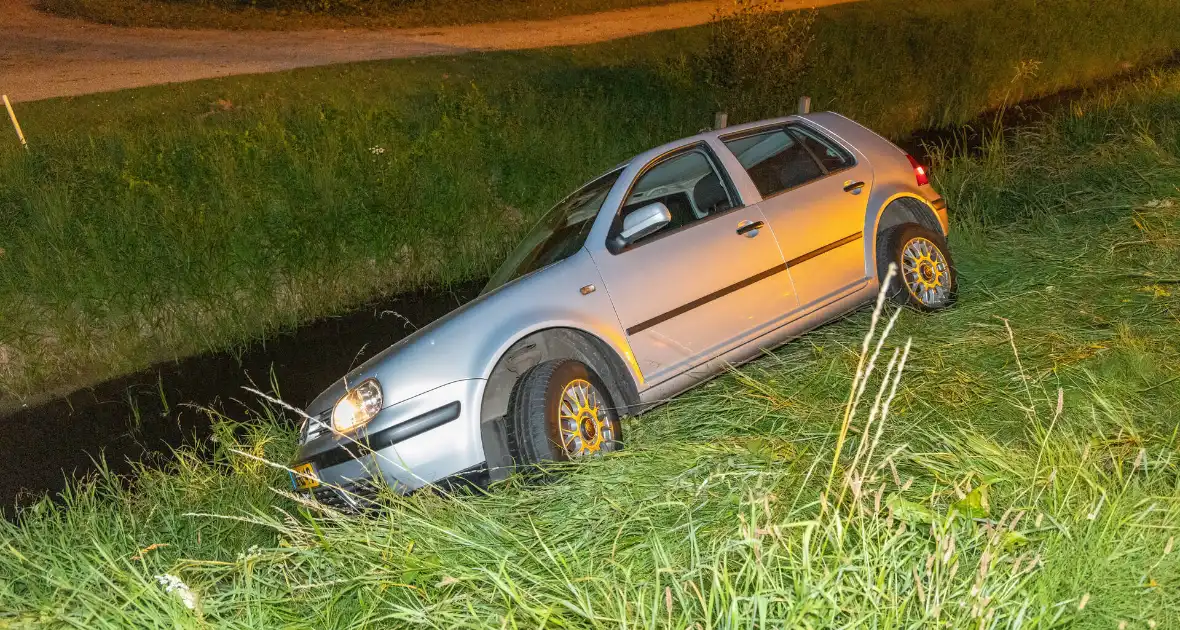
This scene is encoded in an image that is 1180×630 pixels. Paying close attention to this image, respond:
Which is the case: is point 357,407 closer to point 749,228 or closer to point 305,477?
point 305,477

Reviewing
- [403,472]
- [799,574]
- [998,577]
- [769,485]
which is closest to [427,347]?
[403,472]

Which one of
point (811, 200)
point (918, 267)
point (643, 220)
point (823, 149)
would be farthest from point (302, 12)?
point (643, 220)

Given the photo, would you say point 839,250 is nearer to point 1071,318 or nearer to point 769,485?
point 1071,318

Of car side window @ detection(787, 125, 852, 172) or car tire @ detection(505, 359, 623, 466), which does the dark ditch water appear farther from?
car side window @ detection(787, 125, 852, 172)

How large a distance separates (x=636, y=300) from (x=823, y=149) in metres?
2.09

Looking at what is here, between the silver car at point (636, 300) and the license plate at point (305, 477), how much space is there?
0.06ft

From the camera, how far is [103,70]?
16.8m

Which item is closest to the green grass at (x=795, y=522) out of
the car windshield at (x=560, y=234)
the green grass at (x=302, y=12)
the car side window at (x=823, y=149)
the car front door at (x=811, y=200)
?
the car front door at (x=811, y=200)

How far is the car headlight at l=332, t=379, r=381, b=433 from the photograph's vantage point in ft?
15.7

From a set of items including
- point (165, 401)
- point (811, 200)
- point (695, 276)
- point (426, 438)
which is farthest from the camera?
point (165, 401)

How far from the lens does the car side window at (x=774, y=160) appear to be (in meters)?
6.15

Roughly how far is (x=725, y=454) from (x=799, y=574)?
3.57 ft

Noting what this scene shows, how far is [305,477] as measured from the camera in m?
4.93

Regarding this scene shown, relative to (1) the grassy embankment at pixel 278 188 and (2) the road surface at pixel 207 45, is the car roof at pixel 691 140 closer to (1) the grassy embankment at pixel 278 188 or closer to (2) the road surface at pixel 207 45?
(1) the grassy embankment at pixel 278 188
